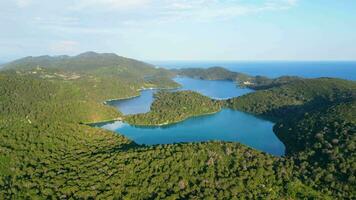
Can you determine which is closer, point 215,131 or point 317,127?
point 317,127

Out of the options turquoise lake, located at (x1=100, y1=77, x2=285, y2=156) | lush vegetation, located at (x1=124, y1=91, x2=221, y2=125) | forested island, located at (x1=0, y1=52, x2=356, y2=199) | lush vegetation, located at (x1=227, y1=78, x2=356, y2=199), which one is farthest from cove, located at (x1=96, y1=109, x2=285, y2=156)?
forested island, located at (x1=0, y1=52, x2=356, y2=199)

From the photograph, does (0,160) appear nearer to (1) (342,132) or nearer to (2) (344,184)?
(2) (344,184)

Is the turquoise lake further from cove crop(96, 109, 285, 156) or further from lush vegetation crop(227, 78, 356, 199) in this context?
lush vegetation crop(227, 78, 356, 199)

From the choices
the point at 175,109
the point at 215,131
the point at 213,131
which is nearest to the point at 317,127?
the point at 215,131

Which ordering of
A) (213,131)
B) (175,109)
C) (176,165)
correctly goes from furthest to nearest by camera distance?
(175,109), (213,131), (176,165)

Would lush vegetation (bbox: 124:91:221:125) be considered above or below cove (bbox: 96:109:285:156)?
above

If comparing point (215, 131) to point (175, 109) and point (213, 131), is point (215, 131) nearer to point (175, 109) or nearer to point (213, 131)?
point (213, 131)

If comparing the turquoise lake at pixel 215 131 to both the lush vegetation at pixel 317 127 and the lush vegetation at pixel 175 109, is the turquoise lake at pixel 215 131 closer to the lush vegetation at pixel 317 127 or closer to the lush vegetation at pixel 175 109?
the lush vegetation at pixel 175 109

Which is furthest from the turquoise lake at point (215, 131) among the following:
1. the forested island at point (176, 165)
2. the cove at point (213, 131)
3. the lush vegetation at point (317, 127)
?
the forested island at point (176, 165)
